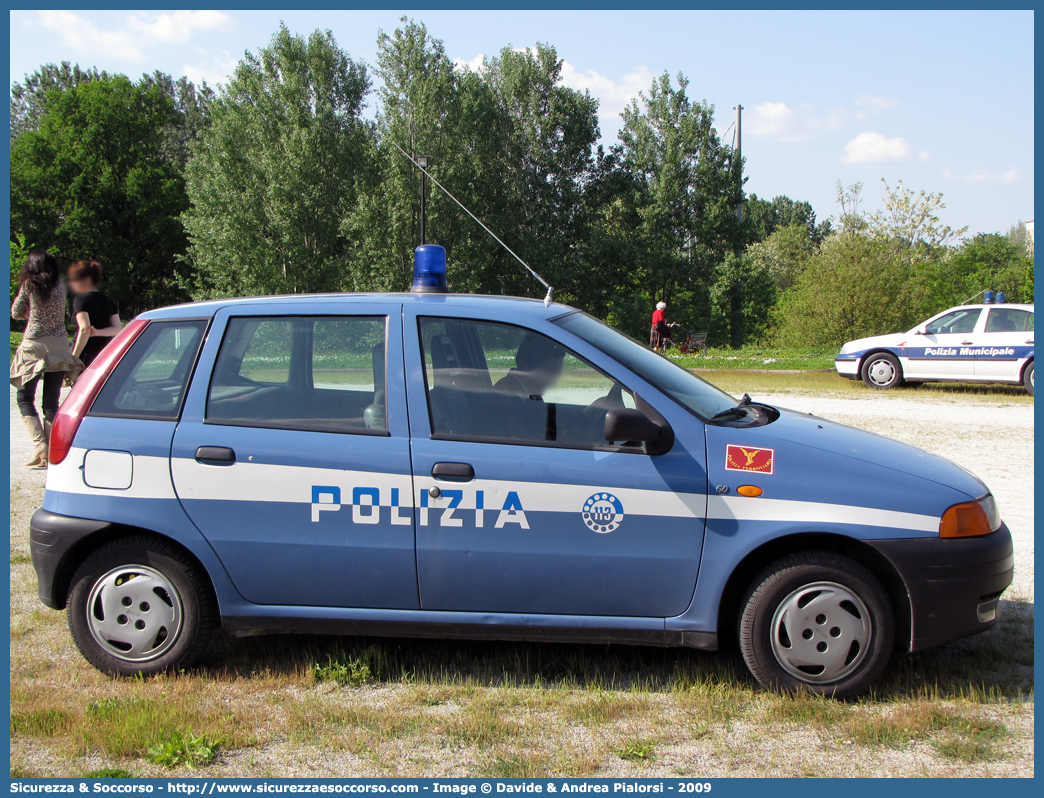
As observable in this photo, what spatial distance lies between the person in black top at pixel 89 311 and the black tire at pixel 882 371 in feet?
43.9

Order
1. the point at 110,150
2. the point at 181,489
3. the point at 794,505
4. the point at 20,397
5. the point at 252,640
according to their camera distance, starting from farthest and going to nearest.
A: the point at 110,150
the point at 20,397
the point at 252,640
the point at 181,489
the point at 794,505

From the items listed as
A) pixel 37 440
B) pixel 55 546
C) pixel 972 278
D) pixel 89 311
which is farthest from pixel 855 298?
pixel 55 546

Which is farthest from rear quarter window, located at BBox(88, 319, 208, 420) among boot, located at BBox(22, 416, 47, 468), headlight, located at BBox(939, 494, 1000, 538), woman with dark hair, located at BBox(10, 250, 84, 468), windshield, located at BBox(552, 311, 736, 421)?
boot, located at BBox(22, 416, 47, 468)

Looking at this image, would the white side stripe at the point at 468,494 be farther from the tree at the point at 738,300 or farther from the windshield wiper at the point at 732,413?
the tree at the point at 738,300

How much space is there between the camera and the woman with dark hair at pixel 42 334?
25.4 feet

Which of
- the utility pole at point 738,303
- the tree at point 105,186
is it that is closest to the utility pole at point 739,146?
the utility pole at point 738,303

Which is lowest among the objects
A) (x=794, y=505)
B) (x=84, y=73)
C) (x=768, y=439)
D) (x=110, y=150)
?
(x=794, y=505)

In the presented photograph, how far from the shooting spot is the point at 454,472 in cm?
358

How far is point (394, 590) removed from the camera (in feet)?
12.1

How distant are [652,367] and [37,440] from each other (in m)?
6.86
